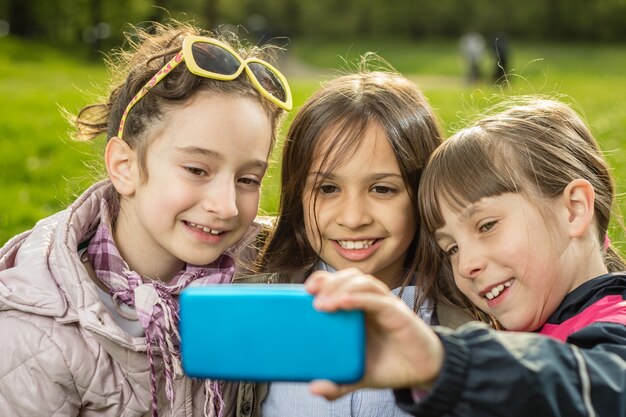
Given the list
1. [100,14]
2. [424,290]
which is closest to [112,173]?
[424,290]

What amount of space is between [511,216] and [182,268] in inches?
49.5

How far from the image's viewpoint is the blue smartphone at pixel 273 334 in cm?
159

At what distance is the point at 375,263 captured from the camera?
3.06m

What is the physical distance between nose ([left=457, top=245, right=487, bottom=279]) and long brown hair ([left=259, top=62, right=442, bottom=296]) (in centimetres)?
50

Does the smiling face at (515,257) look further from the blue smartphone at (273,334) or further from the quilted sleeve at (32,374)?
the quilted sleeve at (32,374)

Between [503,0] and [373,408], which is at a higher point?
[373,408]

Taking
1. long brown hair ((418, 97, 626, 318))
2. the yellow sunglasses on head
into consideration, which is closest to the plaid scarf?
the yellow sunglasses on head

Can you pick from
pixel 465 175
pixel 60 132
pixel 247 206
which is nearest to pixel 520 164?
pixel 465 175

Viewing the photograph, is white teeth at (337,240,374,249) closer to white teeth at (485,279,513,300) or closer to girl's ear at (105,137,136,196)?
white teeth at (485,279,513,300)

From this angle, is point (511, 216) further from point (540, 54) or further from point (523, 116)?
point (540, 54)

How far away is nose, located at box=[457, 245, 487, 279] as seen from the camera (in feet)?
8.46

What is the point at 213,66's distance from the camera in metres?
2.95

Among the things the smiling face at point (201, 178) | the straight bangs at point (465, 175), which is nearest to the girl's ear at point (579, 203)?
the straight bangs at point (465, 175)

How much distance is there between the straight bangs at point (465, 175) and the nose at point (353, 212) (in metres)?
0.22
